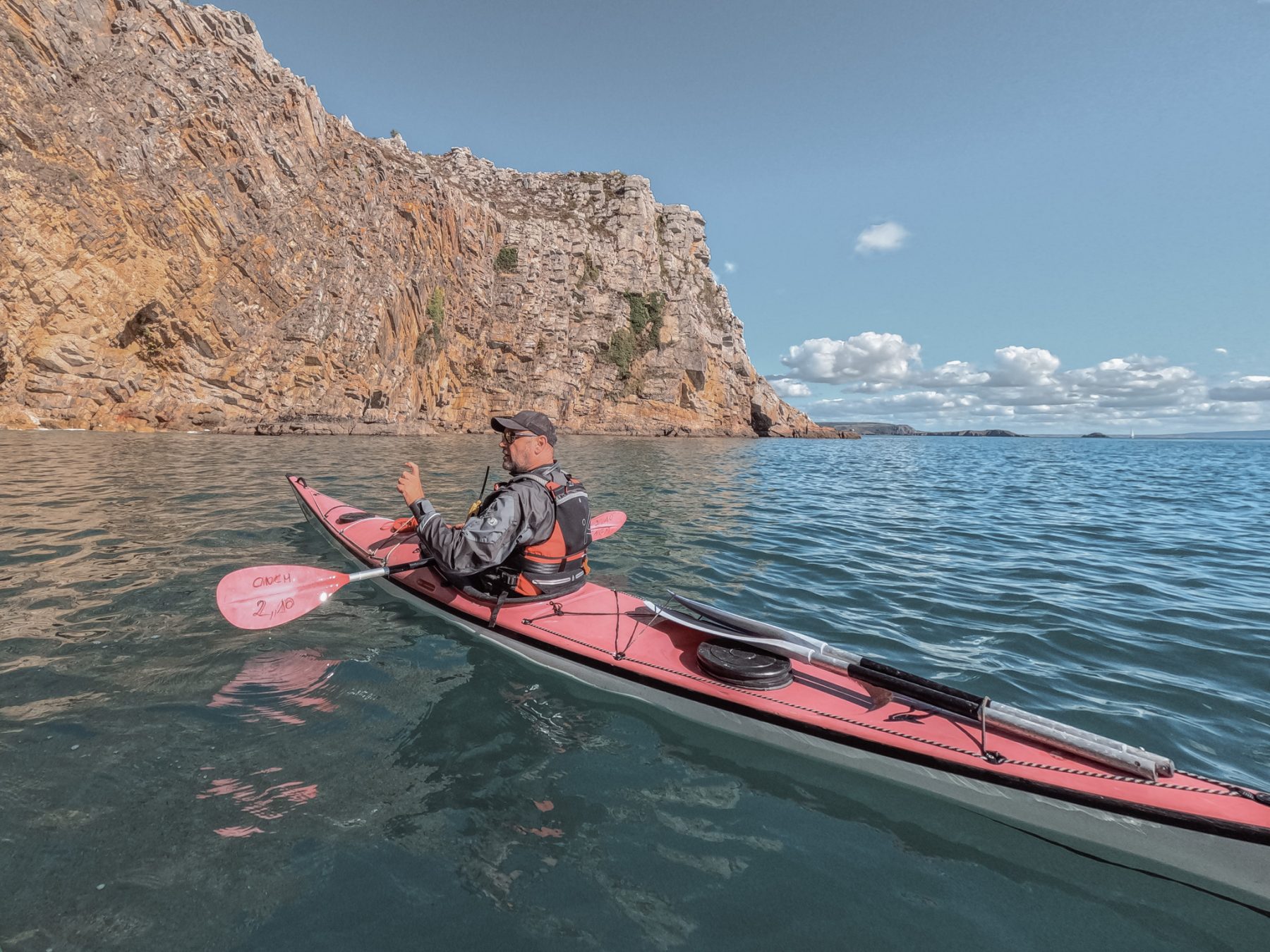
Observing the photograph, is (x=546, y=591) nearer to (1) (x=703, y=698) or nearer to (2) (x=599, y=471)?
(1) (x=703, y=698)

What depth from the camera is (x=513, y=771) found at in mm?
3260

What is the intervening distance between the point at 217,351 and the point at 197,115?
13144 millimetres

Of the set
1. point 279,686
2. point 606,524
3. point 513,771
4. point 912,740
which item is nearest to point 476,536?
point 513,771

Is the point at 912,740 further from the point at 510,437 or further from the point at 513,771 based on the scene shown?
the point at 510,437

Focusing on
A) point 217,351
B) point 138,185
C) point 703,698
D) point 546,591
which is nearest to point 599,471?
point 546,591

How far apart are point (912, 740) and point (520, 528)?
9.72 feet

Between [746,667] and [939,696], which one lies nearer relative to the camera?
[939,696]

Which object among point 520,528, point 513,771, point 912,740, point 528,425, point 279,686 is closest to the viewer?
point 912,740

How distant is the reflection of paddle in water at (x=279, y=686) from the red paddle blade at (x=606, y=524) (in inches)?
131

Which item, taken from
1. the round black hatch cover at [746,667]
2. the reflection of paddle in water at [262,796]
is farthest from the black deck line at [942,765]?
the reflection of paddle in water at [262,796]

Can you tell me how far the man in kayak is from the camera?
4246 millimetres

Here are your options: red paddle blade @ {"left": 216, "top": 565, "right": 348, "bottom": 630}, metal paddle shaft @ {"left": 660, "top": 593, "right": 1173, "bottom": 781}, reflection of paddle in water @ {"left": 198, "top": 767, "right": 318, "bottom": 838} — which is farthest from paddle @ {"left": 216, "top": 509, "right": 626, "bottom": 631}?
metal paddle shaft @ {"left": 660, "top": 593, "right": 1173, "bottom": 781}

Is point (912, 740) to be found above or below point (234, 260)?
below

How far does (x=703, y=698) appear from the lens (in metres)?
3.74
